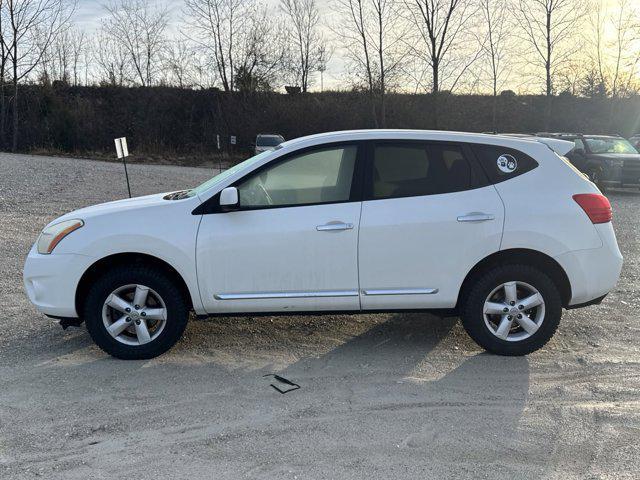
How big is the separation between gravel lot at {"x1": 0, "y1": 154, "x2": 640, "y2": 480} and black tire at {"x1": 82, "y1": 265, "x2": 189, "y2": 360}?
0.12 metres

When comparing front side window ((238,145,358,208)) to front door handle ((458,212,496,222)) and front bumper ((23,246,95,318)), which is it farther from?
front bumper ((23,246,95,318))

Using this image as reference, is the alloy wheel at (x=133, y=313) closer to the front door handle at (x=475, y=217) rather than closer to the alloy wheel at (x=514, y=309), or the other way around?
the front door handle at (x=475, y=217)

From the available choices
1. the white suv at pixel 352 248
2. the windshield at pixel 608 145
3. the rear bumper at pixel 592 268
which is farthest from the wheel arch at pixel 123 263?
the windshield at pixel 608 145

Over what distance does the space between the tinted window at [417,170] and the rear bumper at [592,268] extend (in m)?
1.00

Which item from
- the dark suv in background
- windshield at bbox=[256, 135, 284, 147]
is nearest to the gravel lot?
the dark suv in background

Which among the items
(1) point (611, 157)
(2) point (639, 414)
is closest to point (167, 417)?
(2) point (639, 414)

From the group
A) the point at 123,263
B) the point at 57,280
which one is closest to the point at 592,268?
the point at 123,263

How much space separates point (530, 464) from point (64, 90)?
1923 inches

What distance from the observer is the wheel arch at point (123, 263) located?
4402 millimetres

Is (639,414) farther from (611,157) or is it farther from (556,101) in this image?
(556,101)

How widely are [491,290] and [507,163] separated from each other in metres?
1.03

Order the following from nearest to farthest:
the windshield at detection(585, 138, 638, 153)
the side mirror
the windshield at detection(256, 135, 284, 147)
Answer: the side mirror, the windshield at detection(585, 138, 638, 153), the windshield at detection(256, 135, 284, 147)

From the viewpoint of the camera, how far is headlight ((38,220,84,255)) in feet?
14.4

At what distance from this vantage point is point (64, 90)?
147 feet
